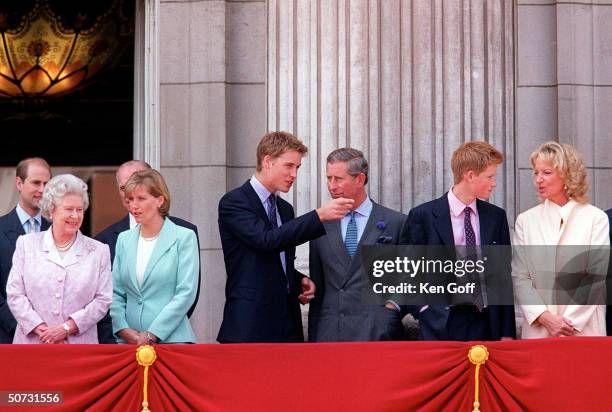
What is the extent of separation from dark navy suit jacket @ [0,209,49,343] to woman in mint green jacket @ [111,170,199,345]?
79 cm

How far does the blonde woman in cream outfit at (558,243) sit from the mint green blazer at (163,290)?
2.23 meters

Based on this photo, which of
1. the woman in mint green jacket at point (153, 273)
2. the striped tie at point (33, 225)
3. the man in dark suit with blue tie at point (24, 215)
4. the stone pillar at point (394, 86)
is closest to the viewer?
the woman in mint green jacket at point (153, 273)

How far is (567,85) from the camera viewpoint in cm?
1246

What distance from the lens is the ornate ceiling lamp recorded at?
51.5 ft

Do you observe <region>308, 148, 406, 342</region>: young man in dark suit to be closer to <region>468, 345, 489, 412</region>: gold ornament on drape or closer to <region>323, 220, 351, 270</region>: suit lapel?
<region>323, 220, 351, 270</region>: suit lapel

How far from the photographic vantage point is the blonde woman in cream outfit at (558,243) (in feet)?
32.9

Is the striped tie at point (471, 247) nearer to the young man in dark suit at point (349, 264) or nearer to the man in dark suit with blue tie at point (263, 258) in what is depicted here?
the young man in dark suit at point (349, 264)

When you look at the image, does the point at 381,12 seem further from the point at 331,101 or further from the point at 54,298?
the point at 54,298

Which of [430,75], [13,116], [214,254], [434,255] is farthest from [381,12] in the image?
[13,116]

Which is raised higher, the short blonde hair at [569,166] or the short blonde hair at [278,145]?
the short blonde hair at [278,145]

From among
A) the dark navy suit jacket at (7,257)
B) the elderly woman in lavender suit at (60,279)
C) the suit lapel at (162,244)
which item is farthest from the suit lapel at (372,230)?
the dark navy suit jacket at (7,257)

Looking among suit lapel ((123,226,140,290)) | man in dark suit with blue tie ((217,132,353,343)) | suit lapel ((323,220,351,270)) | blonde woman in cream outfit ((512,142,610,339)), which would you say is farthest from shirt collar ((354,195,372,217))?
suit lapel ((123,226,140,290))

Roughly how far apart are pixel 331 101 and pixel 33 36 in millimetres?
4524

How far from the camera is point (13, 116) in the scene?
16500 millimetres
